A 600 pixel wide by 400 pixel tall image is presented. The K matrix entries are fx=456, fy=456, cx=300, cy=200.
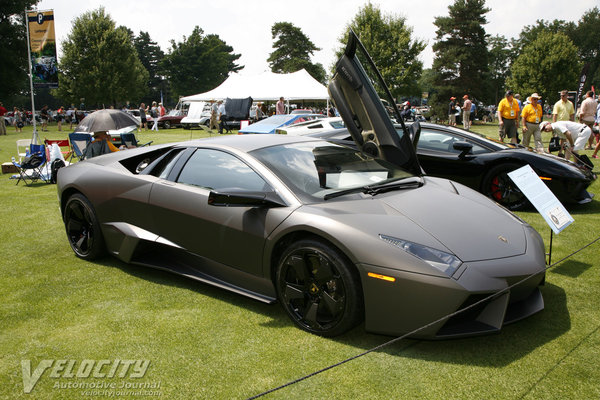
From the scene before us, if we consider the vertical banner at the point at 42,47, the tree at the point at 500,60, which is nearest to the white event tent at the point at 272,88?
the vertical banner at the point at 42,47

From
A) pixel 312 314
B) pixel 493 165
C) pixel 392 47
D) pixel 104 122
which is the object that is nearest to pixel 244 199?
pixel 312 314

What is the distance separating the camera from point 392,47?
35969mm

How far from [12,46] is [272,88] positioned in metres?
30.9

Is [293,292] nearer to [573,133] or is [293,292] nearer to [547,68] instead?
[573,133]

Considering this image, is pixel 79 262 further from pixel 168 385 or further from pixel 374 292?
pixel 374 292

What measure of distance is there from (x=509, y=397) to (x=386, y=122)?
3.02 meters

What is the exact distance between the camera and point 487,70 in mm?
53719

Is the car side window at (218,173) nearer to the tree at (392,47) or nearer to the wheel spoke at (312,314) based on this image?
the wheel spoke at (312,314)

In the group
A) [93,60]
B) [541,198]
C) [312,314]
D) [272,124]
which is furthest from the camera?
[93,60]

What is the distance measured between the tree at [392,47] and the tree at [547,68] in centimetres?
1242

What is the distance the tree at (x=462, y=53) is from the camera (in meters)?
52.9

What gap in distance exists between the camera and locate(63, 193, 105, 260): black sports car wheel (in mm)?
4316

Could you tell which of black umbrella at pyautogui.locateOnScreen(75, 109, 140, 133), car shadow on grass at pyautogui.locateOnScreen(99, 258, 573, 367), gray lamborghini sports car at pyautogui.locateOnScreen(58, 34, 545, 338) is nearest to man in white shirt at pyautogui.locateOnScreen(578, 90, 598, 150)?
gray lamborghini sports car at pyautogui.locateOnScreen(58, 34, 545, 338)

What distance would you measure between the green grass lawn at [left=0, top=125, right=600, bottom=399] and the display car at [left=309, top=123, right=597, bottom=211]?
2235mm
